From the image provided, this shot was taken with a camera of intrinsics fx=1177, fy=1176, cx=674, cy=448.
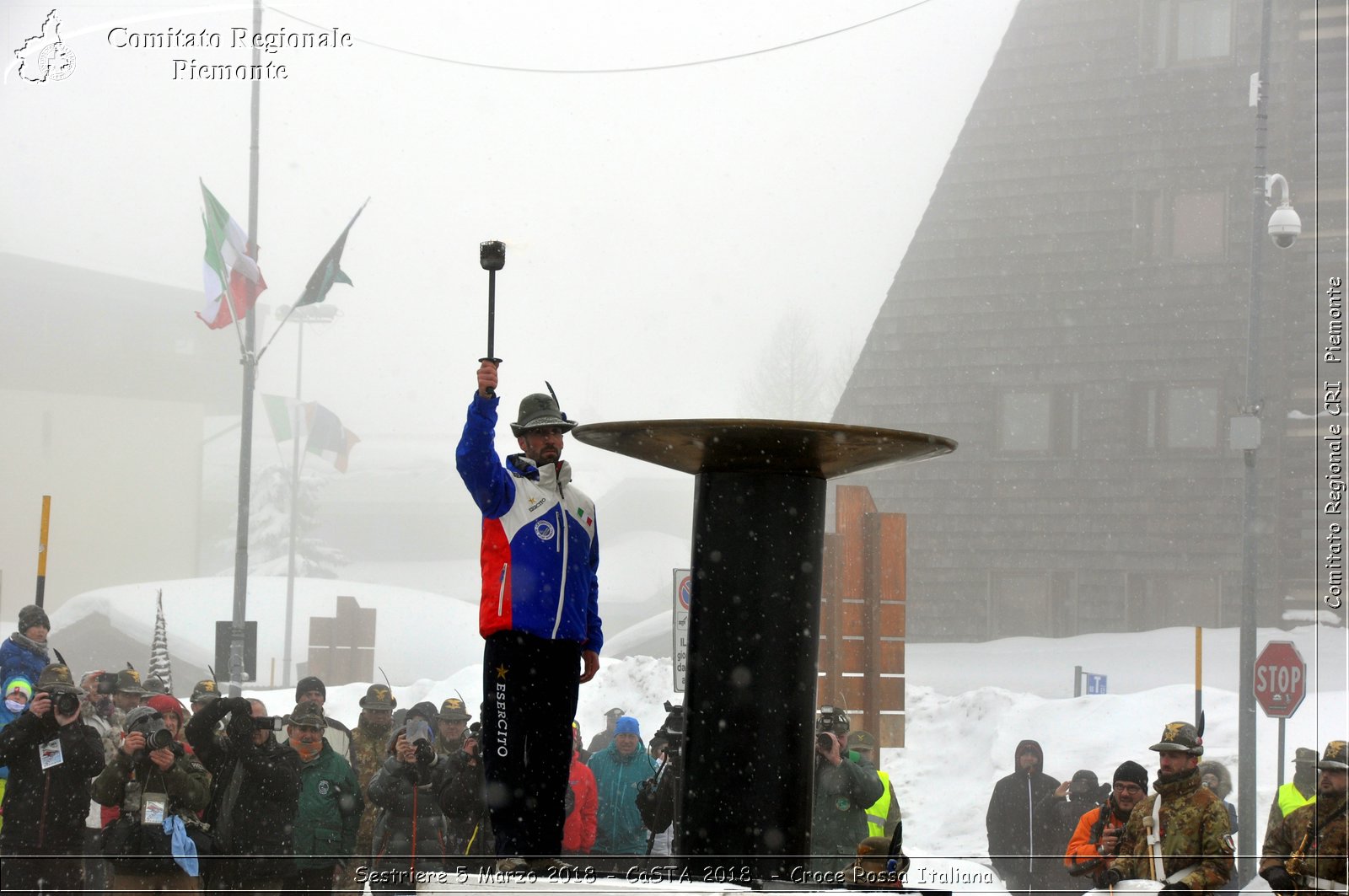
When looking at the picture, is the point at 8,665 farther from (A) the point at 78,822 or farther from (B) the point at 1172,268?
(B) the point at 1172,268

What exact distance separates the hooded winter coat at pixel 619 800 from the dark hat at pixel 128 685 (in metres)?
2.87

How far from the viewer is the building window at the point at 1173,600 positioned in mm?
17328

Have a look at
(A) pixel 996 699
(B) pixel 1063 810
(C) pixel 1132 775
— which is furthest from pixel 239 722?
(A) pixel 996 699

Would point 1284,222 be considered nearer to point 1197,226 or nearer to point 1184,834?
point 1184,834

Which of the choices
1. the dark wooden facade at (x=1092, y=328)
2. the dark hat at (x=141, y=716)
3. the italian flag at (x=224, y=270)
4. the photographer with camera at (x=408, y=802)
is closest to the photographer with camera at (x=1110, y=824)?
the photographer with camera at (x=408, y=802)

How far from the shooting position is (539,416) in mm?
3342

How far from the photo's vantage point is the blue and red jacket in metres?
3.22

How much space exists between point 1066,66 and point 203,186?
1279 cm

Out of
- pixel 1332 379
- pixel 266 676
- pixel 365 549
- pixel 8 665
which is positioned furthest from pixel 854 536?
pixel 365 549

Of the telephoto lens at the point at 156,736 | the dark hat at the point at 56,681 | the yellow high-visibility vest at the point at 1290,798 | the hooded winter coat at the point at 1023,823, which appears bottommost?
the hooded winter coat at the point at 1023,823

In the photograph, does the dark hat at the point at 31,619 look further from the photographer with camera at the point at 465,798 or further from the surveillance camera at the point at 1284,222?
the surveillance camera at the point at 1284,222

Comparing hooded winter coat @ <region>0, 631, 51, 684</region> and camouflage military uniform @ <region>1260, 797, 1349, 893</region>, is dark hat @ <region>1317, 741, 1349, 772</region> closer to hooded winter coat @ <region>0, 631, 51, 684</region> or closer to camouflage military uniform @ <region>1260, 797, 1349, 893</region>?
camouflage military uniform @ <region>1260, 797, 1349, 893</region>

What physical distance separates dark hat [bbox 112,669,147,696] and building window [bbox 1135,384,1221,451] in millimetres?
14892

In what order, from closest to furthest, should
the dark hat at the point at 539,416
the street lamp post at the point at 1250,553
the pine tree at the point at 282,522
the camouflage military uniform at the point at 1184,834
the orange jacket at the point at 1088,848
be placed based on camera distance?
the dark hat at the point at 539,416 → the camouflage military uniform at the point at 1184,834 → the orange jacket at the point at 1088,848 → the street lamp post at the point at 1250,553 → the pine tree at the point at 282,522
